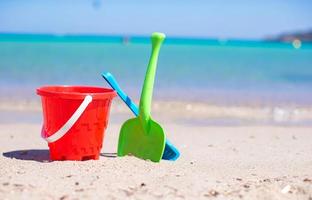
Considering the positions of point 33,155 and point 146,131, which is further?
point 33,155

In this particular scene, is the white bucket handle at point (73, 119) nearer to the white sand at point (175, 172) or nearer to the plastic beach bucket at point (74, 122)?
the plastic beach bucket at point (74, 122)

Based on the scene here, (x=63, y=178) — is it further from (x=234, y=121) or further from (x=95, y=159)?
(x=234, y=121)

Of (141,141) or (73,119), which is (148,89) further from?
(73,119)

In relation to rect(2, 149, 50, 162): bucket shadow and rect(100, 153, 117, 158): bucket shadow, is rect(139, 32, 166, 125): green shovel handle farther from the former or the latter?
rect(2, 149, 50, 162): bucket shadow

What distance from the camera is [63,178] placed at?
3141mm

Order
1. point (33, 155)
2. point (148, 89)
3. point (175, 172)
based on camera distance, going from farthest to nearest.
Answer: point (33, 155)
point (148, 89)
point (175, 172)

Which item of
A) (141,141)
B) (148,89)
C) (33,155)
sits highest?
(148,89)

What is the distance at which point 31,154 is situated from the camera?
410 centimetres

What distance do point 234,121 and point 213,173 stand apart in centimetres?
323

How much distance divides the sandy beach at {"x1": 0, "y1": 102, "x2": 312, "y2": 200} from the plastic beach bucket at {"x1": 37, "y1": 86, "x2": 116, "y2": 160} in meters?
0.11

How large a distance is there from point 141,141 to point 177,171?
490mm

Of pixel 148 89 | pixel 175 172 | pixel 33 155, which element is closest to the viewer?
pixel 175 172

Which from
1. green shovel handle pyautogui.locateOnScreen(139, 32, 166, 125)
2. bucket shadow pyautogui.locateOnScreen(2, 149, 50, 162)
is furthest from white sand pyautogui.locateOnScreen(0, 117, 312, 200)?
green shovel handle pyautogui.locateOnScreen(139, 32, 166, 125)

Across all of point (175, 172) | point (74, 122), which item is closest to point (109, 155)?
point (74, 122)
